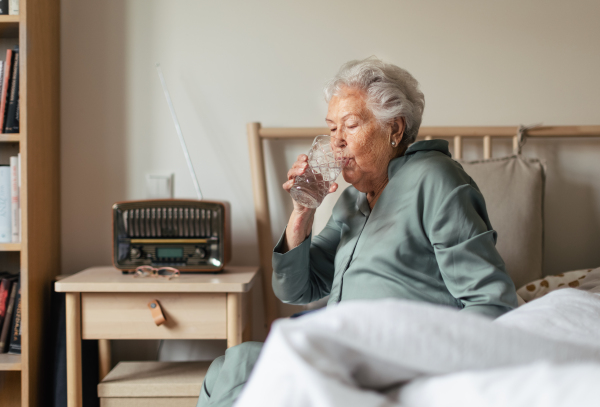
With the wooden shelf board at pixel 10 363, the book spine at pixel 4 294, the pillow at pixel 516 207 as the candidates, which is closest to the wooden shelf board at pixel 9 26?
the book spine at pixel 4 294

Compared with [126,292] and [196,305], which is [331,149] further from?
[126,292]

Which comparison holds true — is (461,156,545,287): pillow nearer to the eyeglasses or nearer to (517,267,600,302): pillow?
(517,267,600,302): pillow

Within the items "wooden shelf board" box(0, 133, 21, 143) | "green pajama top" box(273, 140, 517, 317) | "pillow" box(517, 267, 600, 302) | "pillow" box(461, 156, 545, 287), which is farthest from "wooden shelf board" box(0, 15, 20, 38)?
"pillow" box(517, 267, 600, 302)

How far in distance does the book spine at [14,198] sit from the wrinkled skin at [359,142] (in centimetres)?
94

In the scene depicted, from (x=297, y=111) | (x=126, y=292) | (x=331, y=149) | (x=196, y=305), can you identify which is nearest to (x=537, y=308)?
(x=331, y=149)

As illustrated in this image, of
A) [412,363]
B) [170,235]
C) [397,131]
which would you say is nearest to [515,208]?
[397,131]

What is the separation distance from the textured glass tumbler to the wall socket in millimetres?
852

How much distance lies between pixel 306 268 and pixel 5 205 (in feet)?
3.30

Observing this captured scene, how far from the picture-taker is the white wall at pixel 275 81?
5.90ft

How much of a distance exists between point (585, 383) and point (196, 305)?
3.87 ft

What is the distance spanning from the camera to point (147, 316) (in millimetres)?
1368

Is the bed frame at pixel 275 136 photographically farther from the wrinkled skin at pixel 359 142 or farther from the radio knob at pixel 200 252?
the wrinkled skin at pixel 359 142

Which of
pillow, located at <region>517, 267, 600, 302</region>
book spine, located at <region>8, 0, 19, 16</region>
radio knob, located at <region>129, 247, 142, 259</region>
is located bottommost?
pillow, located at <region>517, 267, 600, 302</region>

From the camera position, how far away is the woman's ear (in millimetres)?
1110
